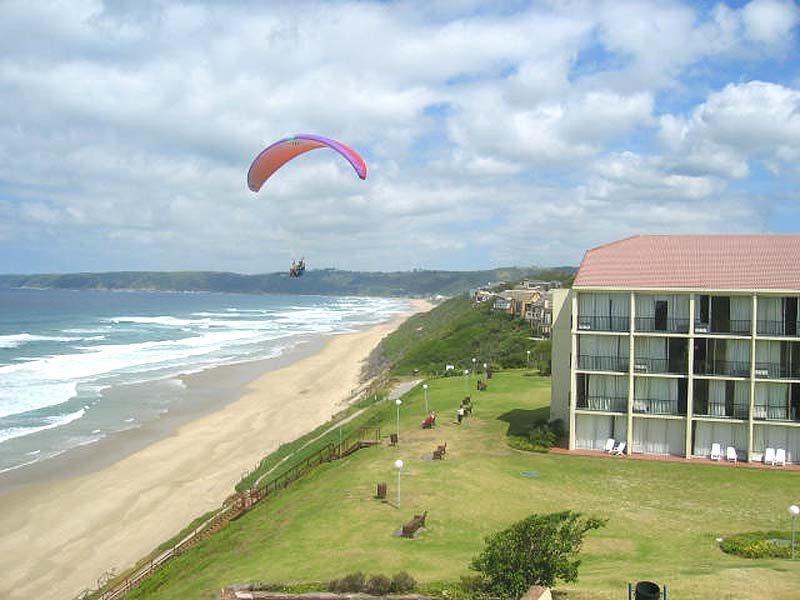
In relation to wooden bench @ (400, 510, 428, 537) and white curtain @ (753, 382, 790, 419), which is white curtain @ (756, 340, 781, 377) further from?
wooden bench @ (400, 510, 428, 537)

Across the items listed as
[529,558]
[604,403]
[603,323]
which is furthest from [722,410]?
[529,558]

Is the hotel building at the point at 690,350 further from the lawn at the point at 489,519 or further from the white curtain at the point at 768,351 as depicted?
the lawn at the point at 489,519

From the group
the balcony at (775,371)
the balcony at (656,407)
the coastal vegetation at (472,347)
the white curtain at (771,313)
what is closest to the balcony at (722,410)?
the balcony at (656,407)

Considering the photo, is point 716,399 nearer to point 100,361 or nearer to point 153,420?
point 153,420

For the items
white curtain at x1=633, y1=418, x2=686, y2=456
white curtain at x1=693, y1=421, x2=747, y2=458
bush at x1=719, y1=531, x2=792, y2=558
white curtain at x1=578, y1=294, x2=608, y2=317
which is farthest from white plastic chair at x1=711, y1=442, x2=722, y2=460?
bush at x1=719, y1=531, x2=792, y2=558

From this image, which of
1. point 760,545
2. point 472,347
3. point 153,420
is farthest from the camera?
point 472,347

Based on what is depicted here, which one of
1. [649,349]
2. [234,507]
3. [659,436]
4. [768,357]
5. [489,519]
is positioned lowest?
[234,507]
